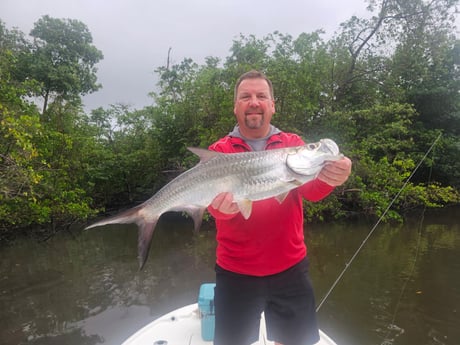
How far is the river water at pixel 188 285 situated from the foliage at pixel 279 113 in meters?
1.70

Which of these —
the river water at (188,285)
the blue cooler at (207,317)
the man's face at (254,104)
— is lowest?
the river water at (188,285)

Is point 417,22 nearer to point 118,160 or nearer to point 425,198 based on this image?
point 425,198

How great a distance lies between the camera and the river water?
6.93 m

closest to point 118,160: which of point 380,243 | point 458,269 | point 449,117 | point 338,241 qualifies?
point 338,241

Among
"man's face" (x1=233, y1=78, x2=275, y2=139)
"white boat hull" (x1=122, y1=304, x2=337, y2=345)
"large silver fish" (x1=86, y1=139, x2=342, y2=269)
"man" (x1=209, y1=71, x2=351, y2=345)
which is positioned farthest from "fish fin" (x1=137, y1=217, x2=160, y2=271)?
"white boat hull" (x1=122, y1=304, x2=337, y2=345)

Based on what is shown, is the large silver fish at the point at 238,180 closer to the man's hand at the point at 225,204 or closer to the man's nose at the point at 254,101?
the man's hand at the point at 225,204

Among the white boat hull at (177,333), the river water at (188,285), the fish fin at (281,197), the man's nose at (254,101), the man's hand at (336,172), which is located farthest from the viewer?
the river water at (188,285)

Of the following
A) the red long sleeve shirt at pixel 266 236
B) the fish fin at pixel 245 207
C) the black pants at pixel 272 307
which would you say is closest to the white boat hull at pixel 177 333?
the black pants at pixel 272 307

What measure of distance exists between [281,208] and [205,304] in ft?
6.24

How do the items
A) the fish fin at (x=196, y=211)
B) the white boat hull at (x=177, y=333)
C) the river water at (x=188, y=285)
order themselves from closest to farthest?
1. the fish fin at (x=196, y=211)
2. the white boat hull at (x=177, y=333)
3. the river water at (x=188, y=285)

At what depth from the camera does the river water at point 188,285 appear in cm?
693

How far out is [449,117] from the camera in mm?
23297

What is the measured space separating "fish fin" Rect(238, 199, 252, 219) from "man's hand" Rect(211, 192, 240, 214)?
35 mm

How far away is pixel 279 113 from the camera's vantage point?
15.9m
